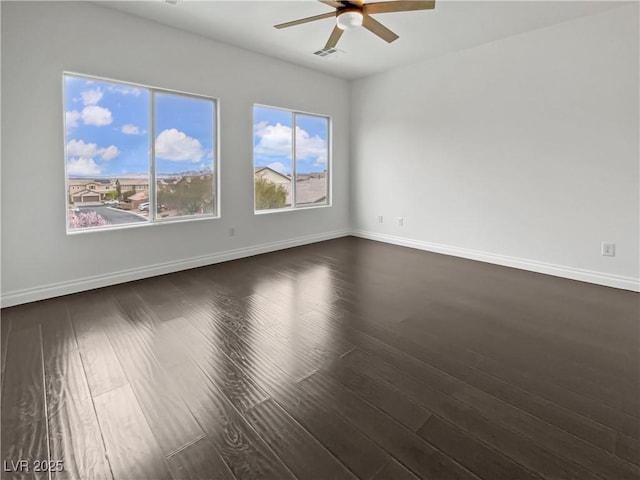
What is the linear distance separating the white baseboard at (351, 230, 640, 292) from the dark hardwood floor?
205 mm

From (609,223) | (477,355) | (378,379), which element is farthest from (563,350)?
(609,223)

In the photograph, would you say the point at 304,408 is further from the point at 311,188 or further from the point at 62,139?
the point at 311,188

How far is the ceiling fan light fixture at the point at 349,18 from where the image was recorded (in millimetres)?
2807

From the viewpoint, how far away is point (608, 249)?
3703 millimetres

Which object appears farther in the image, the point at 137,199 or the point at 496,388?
the point at 137,199

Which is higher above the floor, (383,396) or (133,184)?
(133,184)

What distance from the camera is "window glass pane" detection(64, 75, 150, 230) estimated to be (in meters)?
3.46

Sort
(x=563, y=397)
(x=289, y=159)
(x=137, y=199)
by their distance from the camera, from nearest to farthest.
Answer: (x=563, y=397)
(x=137, y=199)
(x=289, y=159)

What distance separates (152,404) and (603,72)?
16.2ft

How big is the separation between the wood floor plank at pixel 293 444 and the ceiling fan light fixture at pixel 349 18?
2918 mm

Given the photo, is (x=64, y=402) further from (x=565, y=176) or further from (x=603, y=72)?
(x=603, y=72)

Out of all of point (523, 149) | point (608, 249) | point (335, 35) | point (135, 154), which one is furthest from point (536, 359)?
point (135, 154)

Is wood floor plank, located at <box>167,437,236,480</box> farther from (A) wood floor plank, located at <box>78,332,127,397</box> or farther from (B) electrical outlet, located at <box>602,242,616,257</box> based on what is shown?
(B) electrical outlet, located at <box>602,242,616,257</box>

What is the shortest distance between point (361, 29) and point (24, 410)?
14.5 ft
